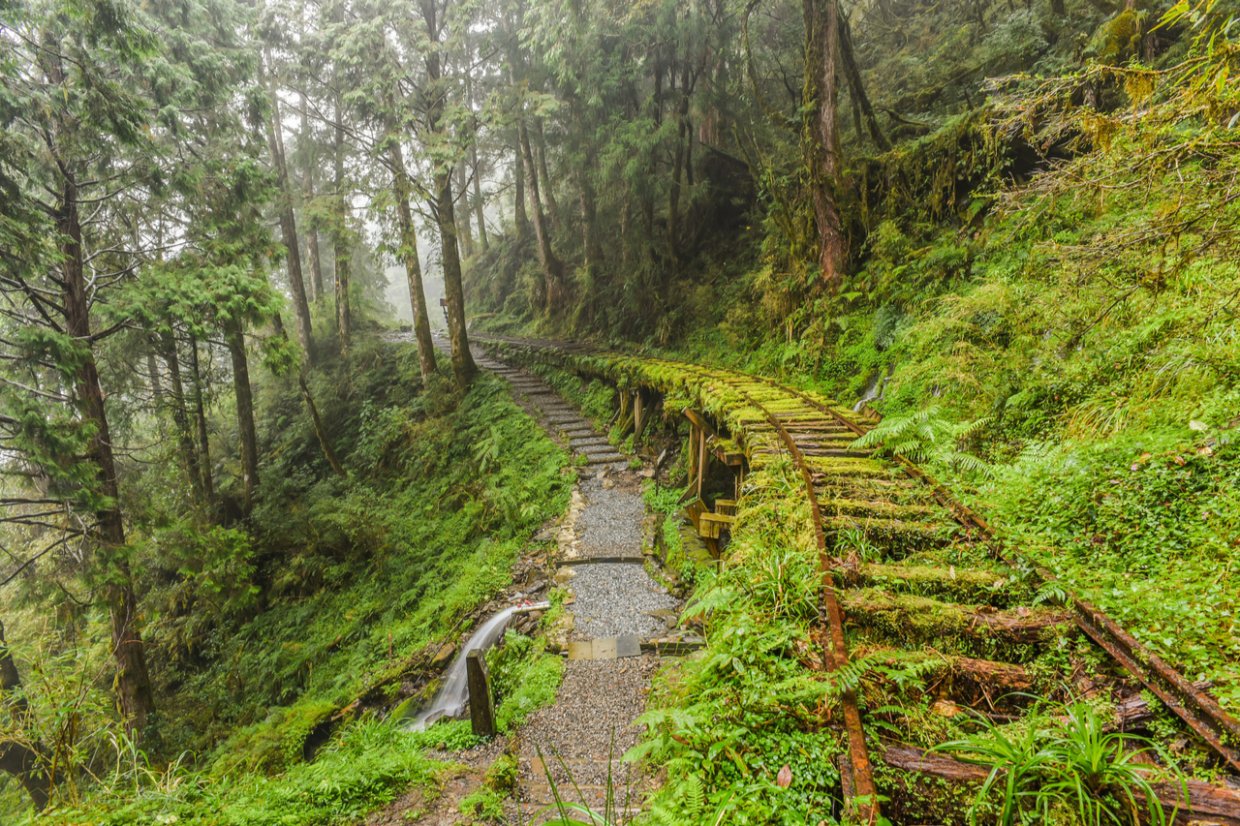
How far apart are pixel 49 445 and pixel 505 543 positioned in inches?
253

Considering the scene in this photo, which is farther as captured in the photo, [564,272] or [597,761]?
[564,272]

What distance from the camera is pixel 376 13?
48.2ft

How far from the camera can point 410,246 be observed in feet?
49.4

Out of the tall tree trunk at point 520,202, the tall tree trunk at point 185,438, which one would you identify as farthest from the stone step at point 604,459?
the tall tree trunk at point 520,202

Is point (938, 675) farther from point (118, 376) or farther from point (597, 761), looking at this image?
point (118, 376)

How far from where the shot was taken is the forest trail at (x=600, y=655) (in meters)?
4.03

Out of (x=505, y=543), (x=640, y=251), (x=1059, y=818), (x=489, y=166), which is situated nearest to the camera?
(x=1059, y=818)

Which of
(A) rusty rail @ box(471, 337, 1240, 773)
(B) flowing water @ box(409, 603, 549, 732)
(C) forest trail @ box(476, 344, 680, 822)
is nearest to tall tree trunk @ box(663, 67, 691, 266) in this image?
(C) forest trail @ box(476, 344, 680, 822)

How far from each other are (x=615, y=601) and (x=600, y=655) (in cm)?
114

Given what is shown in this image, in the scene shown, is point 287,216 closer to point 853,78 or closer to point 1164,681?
point 853,78

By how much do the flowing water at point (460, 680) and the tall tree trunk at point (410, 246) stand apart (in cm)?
1122

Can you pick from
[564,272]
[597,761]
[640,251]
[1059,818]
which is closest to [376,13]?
[640,251]

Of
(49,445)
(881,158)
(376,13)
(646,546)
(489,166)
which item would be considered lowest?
(646,546)

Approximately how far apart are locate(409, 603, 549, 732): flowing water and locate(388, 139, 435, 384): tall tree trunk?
11.2 m
